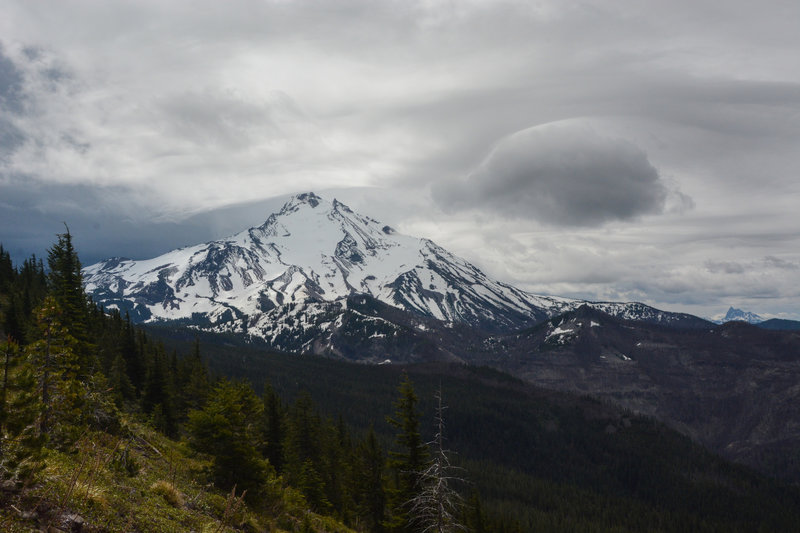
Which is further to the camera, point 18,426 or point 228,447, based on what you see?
point 228,447

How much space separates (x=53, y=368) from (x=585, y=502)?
18979cm

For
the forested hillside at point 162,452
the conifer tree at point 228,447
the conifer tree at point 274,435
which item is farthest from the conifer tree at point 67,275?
the conifer tree at point 228,447

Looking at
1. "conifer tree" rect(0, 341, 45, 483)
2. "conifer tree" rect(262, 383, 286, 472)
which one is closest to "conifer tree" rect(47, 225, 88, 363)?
"conifer tree" rect(262, 383, 286, 472)

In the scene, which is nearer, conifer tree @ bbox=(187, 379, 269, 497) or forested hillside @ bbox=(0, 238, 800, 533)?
forested hillside @ bbox=(0, 238, 800, 533)

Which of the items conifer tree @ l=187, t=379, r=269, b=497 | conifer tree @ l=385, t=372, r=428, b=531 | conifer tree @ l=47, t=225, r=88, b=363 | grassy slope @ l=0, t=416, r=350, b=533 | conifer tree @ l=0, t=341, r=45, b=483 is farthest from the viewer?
conifer tree @ l=47, t=225, r=88, b=363

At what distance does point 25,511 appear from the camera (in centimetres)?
927

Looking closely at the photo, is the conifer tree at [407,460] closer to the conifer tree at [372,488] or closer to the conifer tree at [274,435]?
the conifer tree at [372,488]

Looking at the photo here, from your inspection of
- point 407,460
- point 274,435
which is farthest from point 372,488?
point 407,460

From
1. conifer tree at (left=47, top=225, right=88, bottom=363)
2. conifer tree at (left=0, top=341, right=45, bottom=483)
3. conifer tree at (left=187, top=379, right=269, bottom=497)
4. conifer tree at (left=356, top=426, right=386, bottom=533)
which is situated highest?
conifer tree at (left=47, top=225, right=88, bottom=363)

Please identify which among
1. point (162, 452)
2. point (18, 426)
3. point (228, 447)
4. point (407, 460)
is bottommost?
point (407, 460)

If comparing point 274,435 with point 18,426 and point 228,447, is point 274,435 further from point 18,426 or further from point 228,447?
point 18,426

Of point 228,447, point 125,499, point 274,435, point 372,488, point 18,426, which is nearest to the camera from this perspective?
point 18,426

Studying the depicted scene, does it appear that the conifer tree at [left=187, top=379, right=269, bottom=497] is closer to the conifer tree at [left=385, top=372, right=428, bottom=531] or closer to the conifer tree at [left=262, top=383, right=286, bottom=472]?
the conifer tree at [left=385, top=372, right=428, bottom=531]

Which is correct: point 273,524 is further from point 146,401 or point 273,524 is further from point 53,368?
point 146,401
